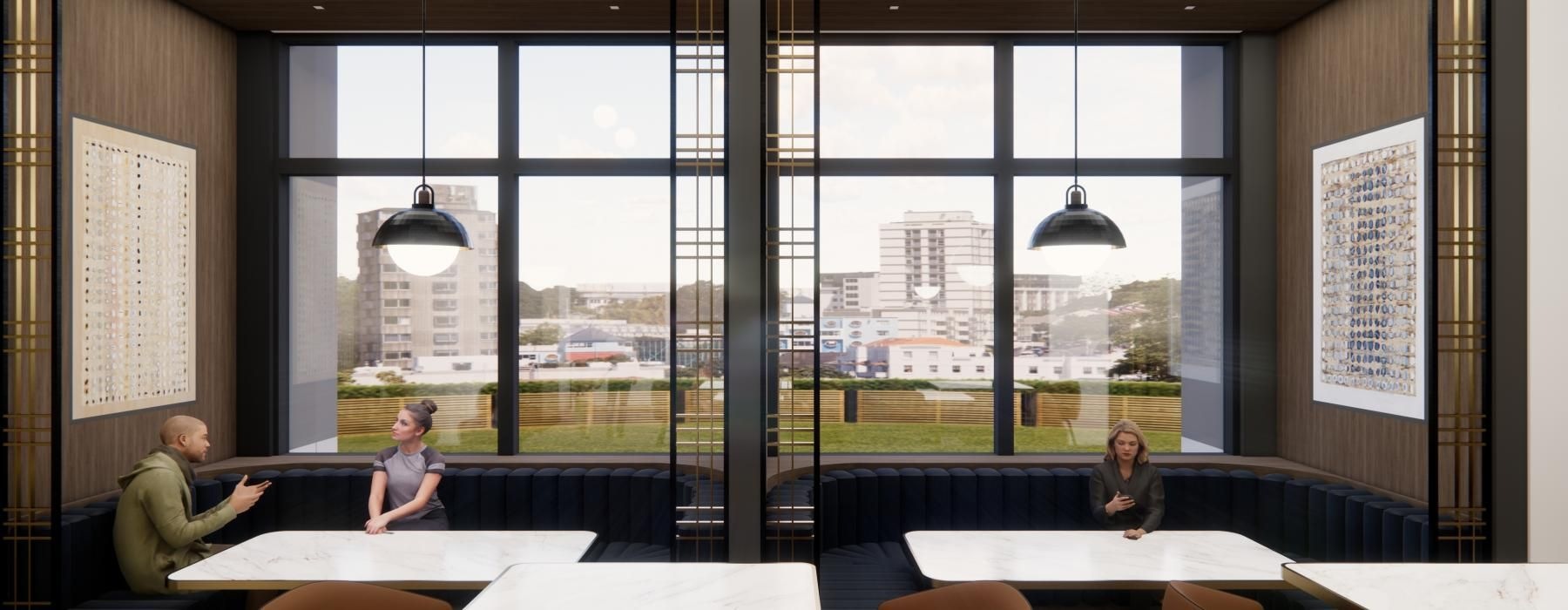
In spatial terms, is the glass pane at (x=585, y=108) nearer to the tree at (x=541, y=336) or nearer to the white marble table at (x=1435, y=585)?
the tree at (x=541, y=336)

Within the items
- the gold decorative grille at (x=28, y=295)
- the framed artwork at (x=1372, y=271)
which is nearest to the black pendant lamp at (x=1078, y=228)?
the framed artwork at (x=1372, y=271)

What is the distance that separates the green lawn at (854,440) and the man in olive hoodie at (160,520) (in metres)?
1.36

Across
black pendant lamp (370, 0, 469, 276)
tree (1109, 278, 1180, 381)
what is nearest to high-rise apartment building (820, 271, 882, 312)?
tree (1109, 278, 1180, 381)

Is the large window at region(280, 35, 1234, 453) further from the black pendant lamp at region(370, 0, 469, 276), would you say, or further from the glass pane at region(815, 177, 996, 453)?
the black pendant lamp at region(370, 0, 469, 276)

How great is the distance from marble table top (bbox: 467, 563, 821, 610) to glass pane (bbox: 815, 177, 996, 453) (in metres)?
2.19

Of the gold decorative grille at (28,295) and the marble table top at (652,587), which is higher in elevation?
the gold decorative grille at (28,295)

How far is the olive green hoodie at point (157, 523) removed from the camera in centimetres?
296

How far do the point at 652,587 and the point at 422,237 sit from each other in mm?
1808

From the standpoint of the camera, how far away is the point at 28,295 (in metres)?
3.04

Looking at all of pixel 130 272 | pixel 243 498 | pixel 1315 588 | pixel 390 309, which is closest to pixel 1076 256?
pixel 1315 588

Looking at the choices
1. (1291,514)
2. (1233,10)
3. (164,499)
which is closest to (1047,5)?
(1233,10)

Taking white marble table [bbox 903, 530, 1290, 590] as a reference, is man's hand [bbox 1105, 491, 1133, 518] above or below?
above

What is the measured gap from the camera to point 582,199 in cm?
435

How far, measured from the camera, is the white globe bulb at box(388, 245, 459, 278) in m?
3.11
